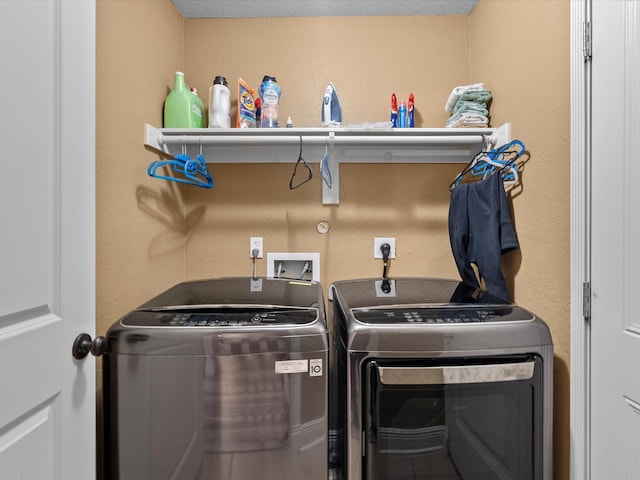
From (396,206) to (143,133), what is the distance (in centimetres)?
121

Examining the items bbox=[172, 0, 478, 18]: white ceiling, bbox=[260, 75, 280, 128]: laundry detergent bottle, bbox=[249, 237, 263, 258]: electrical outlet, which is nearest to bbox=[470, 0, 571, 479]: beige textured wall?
bbox=[172, 0, 478, 18]: white ceiling

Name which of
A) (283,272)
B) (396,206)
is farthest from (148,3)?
(396,206)

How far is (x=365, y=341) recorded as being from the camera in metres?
0.98

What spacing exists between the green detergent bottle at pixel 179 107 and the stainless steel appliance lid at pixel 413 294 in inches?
39.7

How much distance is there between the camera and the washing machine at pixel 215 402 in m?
0.96

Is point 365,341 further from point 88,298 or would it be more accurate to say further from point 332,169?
point 332,169

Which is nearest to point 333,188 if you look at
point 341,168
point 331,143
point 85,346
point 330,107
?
point 341,168

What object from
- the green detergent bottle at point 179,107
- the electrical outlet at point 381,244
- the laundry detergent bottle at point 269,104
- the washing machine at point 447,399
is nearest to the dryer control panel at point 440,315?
the washing machine at point 447,399

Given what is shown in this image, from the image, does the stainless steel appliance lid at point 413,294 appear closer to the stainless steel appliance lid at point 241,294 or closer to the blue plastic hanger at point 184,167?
the stainless steel appliance lid at point 241,294

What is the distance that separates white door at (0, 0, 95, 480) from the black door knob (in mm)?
15

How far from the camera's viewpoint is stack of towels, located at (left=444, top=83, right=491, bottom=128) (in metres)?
1.50

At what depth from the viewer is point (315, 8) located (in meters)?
1.70

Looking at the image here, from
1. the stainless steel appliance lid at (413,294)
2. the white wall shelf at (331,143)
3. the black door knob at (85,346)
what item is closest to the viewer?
the black door knob at (85,346)

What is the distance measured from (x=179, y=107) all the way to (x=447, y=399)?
1549 mm
